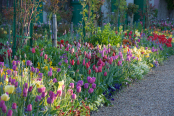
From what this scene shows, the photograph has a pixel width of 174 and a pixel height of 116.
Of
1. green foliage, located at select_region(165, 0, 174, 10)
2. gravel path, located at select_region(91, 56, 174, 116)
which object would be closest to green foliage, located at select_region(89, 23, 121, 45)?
gravel path, located at select_region(91, 56, 174, 116)

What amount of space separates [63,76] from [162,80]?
280 centimetres

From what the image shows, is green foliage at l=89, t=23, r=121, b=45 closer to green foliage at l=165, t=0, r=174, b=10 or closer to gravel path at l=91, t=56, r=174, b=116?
gravel path at l=91, t=56, r=174, b=116

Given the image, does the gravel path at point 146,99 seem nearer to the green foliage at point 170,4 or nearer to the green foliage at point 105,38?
the green foliage at point 105,38

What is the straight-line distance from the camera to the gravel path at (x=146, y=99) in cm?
332

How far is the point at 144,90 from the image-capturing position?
14.3ft

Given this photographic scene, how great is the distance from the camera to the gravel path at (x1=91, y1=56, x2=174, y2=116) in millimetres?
3320

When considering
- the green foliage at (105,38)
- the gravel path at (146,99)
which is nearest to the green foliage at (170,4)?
the green foliage at (105,38)

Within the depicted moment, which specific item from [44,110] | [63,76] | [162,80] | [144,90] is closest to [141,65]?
[162,80]

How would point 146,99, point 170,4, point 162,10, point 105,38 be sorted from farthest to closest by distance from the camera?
point 170,4 → point 162,10 → point 105,38 → point 146,99

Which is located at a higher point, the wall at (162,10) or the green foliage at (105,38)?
the wall at (162,10)

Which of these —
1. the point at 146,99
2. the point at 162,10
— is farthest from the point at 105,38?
the point at 162,10

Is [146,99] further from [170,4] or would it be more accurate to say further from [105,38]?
[170,4]

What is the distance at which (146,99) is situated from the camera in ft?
12.7

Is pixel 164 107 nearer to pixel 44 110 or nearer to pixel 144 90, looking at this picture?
pixel 144 90
